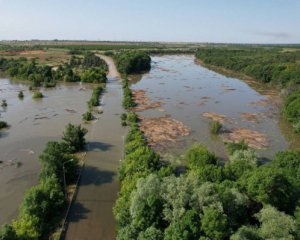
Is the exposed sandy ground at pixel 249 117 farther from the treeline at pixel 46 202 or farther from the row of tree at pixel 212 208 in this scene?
the treeline at pixel 46 202

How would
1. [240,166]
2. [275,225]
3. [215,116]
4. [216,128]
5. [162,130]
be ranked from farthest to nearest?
[215,116] < [162,130] < [216,128] < [240,166] < [275,225]

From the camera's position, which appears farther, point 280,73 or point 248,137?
point 280,73

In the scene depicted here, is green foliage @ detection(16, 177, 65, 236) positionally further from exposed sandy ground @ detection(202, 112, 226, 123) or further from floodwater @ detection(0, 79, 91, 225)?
exposed sandy ground @ detection(202, 112, 226, 123)

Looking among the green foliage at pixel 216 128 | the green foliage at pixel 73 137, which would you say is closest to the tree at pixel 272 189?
the green foliage at pixel 73 137

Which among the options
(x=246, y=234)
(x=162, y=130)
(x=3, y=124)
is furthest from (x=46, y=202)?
(x=3, y=124)

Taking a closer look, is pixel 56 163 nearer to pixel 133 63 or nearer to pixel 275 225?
pixel 275 225

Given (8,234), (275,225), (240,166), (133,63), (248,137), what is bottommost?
(248,137)

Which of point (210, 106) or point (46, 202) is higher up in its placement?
point (46, 202)

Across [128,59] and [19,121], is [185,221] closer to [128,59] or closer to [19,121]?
[19,121]
